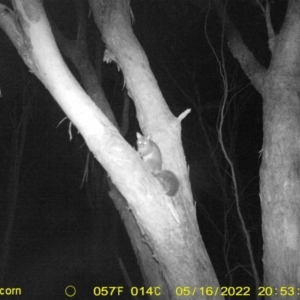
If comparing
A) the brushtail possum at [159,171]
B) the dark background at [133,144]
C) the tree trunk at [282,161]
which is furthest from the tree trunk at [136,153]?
the dark background at [133,144]

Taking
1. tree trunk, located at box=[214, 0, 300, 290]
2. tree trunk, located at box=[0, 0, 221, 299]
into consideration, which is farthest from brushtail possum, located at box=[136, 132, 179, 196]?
tree trunk, located at box=[214, 0, 300, 290]

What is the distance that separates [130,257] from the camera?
43.3ft

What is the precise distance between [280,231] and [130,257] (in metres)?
10.5

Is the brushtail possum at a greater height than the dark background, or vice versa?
the dark background

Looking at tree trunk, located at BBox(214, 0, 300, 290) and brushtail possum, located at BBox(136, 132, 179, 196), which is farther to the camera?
tree trunk, located at BBox(214, 0, 300, 290)

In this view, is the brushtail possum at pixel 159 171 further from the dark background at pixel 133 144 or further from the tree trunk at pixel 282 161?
the dark background at pixel 133 144

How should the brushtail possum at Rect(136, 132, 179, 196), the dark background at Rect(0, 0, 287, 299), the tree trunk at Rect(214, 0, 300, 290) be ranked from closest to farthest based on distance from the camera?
the brushtail possum at Rect(136, 132, 179, 196) < the tree trunk at Rect(214, 0, 300, 290) < the dark background at Rect(0, 0, 287, 299)

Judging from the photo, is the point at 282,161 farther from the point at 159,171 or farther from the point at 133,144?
the point at 133,144

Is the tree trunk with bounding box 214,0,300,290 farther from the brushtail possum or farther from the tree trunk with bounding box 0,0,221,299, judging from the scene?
the brushtail possum

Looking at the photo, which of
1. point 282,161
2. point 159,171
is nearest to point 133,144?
point 282,161

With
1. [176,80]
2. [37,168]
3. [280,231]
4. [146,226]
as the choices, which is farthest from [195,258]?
[37,168]

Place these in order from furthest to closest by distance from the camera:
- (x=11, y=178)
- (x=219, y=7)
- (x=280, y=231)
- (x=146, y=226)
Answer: (x=11, y=178)
(x=219, y=7)
(x=280, y=231)
(x=146, y=226)

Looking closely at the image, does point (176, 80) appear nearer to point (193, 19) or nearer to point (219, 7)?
point (193, 19)

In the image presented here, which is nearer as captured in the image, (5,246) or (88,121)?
(88,121)
